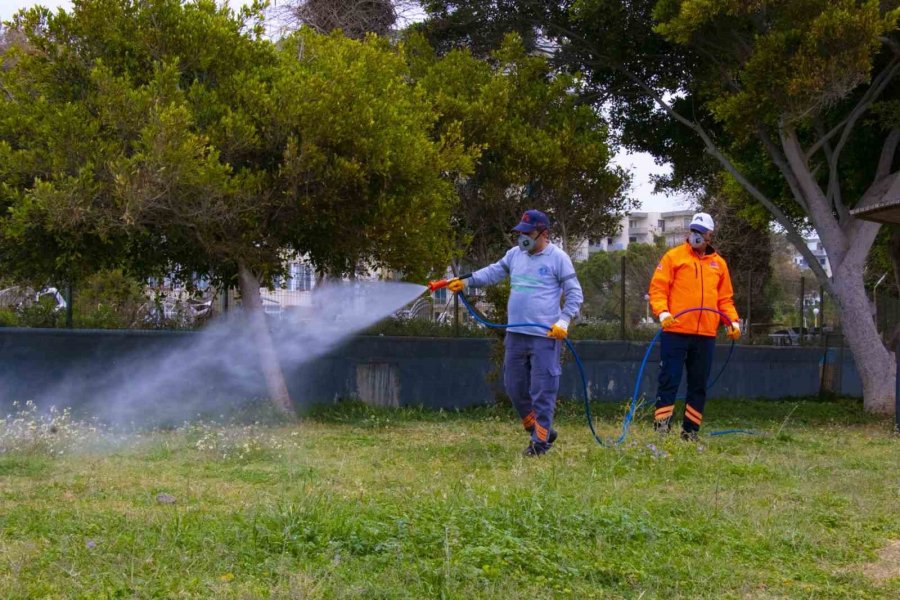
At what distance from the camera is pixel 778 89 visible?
1173cm

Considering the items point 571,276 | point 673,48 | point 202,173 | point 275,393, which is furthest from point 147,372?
point 673,48

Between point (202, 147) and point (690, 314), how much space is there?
14.4ft

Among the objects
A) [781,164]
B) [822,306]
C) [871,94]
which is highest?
[871,94]

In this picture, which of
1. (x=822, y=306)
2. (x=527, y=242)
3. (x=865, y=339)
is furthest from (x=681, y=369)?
(x=822, y=306)

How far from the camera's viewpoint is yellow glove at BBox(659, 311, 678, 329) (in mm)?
8492

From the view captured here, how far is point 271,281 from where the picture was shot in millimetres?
11859

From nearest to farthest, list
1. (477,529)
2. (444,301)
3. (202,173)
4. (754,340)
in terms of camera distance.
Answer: (477,529)
(202,173)
(444,301)
(754,340)

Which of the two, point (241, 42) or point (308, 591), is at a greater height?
point (241, 42)

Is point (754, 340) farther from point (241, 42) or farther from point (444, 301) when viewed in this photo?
point (241, 42)

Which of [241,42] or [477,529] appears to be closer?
[477,529]

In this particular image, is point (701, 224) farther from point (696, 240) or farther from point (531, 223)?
point (531, 223)

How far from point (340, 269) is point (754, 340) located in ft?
29.9

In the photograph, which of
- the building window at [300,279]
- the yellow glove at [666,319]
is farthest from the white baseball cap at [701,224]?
the building window at [300,279]

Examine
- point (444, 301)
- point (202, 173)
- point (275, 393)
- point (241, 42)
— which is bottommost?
point (275, 393)
